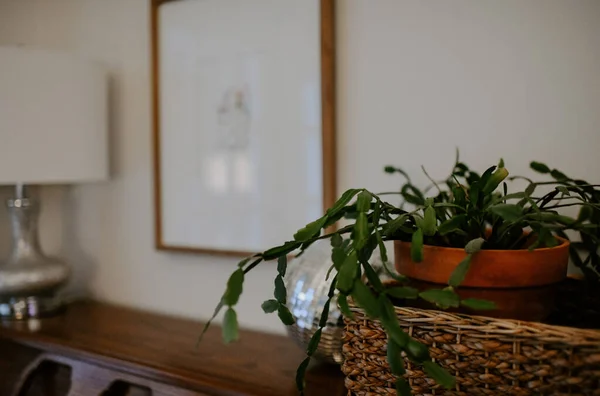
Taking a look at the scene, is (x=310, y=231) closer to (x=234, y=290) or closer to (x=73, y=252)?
(x=234, y=290)

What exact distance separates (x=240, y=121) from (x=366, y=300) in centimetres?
73

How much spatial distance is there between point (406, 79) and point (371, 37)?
12cm

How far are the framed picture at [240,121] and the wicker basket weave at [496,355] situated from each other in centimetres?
49

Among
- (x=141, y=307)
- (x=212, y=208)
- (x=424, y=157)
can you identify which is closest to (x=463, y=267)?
(x=424, y=157)

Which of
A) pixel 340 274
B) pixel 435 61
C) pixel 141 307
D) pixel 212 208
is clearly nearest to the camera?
pixel 340 274

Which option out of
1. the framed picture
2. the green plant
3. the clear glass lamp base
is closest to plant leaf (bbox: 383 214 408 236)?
the green plant

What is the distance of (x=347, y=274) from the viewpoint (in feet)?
1.74

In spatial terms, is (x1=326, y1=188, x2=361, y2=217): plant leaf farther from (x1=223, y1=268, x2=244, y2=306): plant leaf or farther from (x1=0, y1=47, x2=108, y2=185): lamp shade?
(x1=0, y1=47, x2=108, y2=185): lamp shade

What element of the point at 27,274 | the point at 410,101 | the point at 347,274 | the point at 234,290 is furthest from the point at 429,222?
the point at 27,274

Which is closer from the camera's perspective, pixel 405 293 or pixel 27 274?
pixel 405 293

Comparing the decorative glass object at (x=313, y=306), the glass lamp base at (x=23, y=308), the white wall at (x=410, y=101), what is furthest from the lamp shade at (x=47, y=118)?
the decorative glass object at (x=313, y=306)

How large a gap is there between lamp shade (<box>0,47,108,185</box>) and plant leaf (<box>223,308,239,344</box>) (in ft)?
2.68

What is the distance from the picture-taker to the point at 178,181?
1260mm

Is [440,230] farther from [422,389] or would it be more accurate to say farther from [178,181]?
[178,181]
